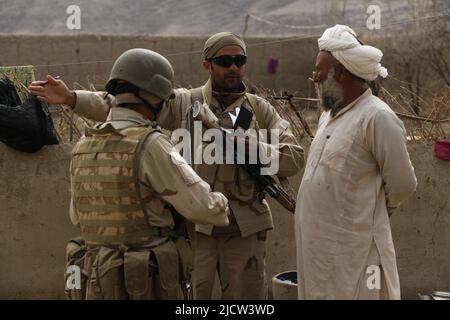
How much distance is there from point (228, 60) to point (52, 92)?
3.12ft

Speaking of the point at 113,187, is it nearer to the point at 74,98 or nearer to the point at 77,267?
the point at 77,267

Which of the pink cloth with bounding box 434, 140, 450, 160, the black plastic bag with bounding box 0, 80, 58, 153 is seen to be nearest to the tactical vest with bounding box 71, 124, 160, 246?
the black plastic bag with bounding box 0, 80, 58, 153

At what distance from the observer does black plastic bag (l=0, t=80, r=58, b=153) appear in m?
6.12

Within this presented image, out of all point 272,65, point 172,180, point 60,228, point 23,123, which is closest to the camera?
point 172,180

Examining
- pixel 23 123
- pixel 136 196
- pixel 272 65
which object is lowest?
pixel 136 196

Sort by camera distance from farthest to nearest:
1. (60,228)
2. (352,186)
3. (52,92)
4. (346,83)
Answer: (60,228)
(52,92)
(346,83)
(352,186)

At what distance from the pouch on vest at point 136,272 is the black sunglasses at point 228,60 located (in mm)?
1413

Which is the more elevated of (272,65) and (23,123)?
(272,65)

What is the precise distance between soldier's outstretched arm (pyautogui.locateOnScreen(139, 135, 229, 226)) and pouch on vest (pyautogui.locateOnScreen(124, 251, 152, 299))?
0.25m

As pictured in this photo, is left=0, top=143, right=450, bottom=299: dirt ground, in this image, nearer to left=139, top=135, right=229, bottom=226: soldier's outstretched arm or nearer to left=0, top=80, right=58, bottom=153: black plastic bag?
left=0, top=80, right=58, bottom=153: black plastic bag

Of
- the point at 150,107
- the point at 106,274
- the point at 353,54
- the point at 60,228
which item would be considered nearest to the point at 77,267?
the point at 106,274

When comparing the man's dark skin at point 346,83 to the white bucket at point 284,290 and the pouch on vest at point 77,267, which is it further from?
the pouch on vest at point 77,267

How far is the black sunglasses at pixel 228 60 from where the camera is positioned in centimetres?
497

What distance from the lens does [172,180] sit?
3.85m
